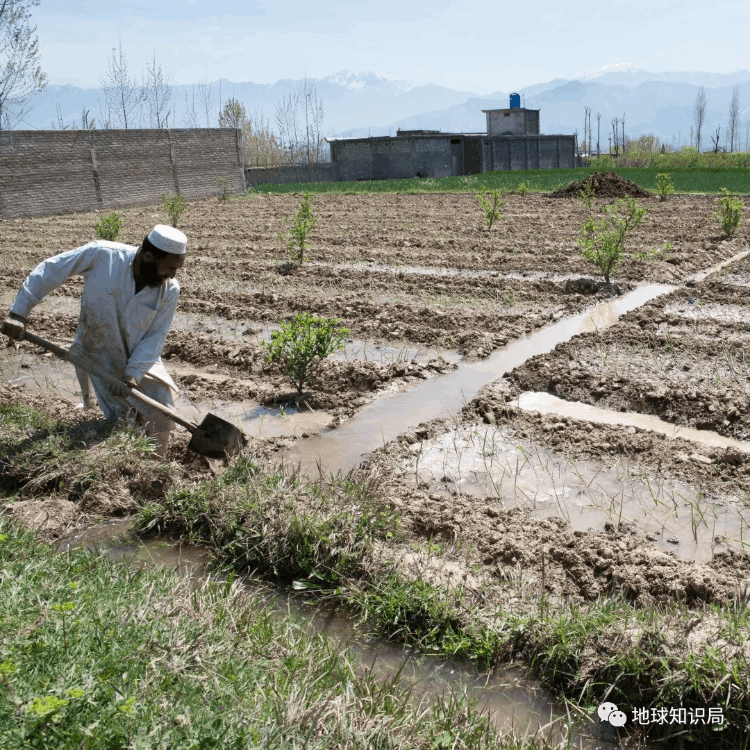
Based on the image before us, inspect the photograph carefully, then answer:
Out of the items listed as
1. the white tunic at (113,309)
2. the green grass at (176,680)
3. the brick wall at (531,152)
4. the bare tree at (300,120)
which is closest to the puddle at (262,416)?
the white tunic at (113,309)

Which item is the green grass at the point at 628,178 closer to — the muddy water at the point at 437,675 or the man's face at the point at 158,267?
the man's face at the point at 158,267

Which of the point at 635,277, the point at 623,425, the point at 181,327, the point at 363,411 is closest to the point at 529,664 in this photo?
the point at 623,425

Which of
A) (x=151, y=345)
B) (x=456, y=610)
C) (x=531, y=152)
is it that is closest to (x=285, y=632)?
(x=456, y=610)

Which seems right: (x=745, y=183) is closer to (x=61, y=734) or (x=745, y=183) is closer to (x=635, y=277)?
(x=635, y=277)

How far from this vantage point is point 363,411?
18.7ft

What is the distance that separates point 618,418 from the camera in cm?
540

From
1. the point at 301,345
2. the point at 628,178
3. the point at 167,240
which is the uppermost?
the point at 167,240

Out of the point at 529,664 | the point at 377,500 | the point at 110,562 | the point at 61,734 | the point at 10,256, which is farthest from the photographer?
the point at 10,256

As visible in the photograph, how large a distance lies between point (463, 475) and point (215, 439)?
61.2 inches

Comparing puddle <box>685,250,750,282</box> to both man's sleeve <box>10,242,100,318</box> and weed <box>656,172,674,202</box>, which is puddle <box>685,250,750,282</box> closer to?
weed <box>656,172,674,202</box>

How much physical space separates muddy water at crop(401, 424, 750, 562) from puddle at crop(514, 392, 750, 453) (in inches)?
20.8

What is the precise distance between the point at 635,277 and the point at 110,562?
26.8 ft

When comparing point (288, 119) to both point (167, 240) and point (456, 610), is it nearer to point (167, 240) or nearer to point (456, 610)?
point (167, 240)

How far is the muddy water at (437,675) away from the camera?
261 cm
